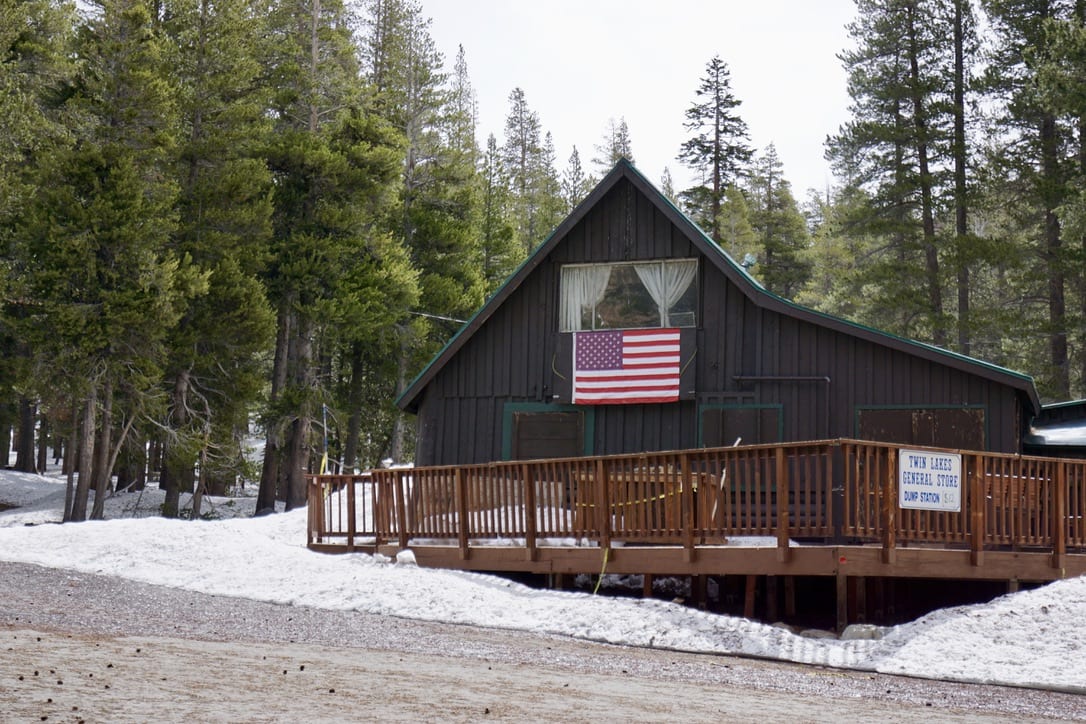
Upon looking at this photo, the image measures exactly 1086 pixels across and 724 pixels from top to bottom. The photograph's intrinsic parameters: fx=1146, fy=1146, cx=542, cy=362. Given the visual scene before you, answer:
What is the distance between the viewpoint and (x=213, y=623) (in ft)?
38.0

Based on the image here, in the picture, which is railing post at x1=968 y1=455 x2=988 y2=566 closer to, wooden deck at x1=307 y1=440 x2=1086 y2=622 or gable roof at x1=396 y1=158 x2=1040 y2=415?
wooden deck at x1=307 y1=440 x2=1086 y2=622

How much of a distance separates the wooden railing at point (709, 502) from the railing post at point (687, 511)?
0.02m

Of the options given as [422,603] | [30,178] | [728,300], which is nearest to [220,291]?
[30,178]

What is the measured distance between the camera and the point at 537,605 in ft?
43.8

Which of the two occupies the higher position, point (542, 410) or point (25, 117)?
point (25, 117)

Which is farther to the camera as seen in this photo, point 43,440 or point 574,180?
point 574,180

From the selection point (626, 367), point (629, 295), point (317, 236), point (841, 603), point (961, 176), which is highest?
point (961, 176)

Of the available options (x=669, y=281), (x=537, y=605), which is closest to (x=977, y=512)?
(x=537, y=605)

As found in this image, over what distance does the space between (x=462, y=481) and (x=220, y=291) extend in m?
17.7

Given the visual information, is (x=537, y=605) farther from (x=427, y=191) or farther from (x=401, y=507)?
(x=427, y=191)

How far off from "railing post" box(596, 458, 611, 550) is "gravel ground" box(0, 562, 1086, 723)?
7.86 ft

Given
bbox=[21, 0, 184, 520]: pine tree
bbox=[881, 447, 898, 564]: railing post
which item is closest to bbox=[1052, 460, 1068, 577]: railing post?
bbox=[881, 447, 898, 564]: railing post

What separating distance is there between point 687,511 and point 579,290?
9145 millimetres

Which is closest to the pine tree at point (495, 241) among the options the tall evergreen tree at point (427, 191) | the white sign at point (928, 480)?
the tall evergreen tree at point (427, 191)
